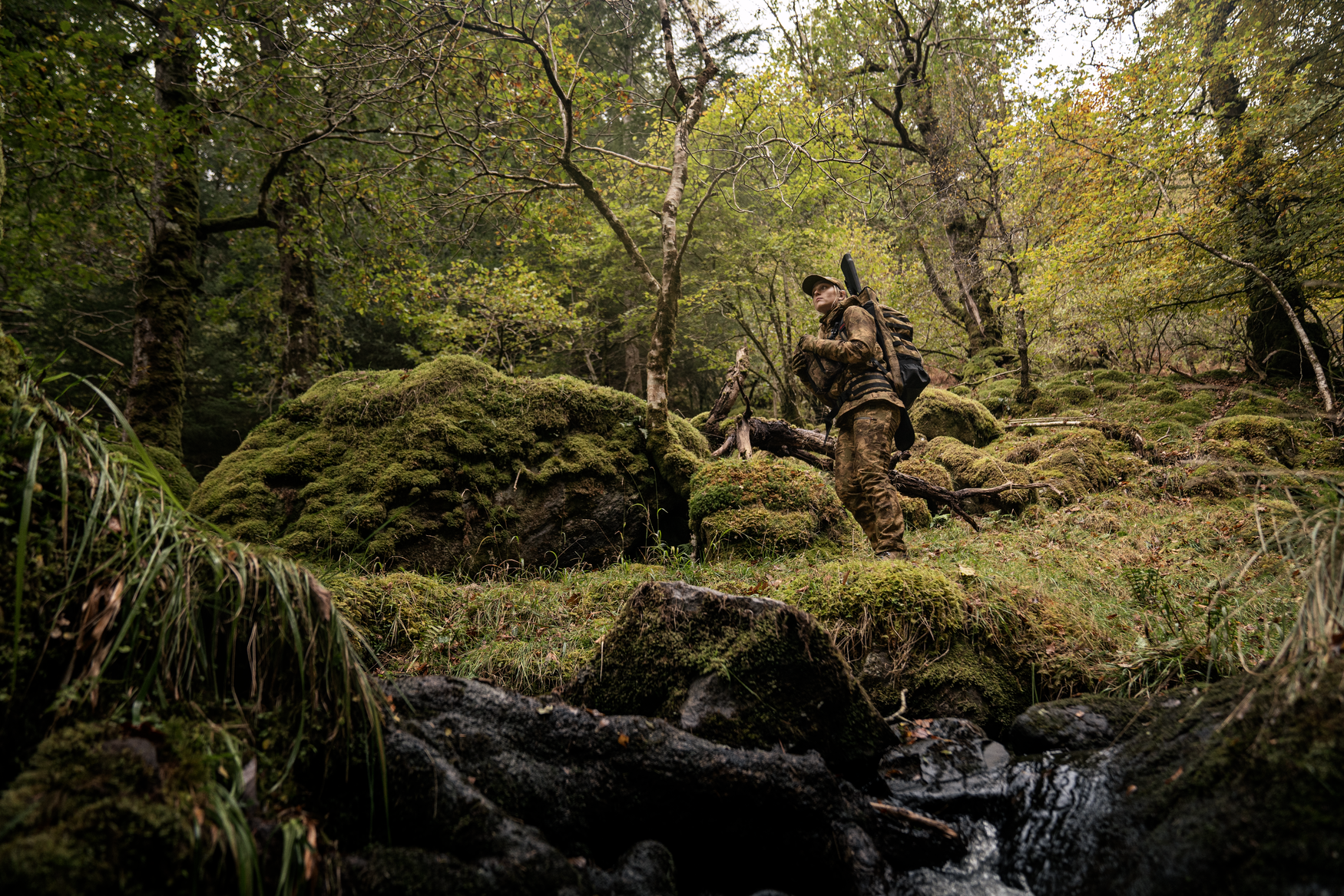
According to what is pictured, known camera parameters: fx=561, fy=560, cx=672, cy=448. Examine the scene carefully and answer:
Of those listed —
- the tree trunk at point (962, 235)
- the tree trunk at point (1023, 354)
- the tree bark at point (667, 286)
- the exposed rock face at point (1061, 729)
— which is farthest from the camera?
the tree trunk at point (962, 235)

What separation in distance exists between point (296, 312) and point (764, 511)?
10.8 metres

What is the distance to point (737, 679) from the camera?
299cm

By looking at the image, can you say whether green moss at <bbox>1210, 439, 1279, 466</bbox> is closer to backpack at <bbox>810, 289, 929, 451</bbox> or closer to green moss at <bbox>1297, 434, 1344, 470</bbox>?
green moss at <bbox>1297, 434, 1344, 470</bbox>

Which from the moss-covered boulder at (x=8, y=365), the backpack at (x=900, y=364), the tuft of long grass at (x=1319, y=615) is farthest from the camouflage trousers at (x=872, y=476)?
the moss-covered boulder at (x=8, y=365)

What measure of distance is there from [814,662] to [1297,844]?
1.83 m

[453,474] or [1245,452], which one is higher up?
[1245,452]

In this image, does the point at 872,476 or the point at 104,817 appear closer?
the point at 104,817

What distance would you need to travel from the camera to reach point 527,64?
23.1 ft

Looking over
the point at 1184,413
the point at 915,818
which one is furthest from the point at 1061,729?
the point at 1184,413

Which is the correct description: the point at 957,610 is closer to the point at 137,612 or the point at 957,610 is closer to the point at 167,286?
the point at 137,612

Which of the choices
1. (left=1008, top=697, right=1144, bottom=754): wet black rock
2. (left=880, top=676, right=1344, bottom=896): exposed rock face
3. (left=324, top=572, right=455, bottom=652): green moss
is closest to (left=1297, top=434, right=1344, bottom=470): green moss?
(left=1008, top=697, right=1144, bottom=754): wet black rock

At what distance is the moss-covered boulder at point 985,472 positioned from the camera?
28.2 ft

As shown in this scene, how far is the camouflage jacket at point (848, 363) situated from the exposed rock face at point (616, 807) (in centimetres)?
454

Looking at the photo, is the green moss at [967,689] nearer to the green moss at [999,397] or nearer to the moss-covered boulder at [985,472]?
the moss-covered boulder at [985,472]
